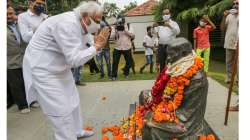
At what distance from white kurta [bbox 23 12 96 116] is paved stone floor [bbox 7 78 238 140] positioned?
46.1 inches

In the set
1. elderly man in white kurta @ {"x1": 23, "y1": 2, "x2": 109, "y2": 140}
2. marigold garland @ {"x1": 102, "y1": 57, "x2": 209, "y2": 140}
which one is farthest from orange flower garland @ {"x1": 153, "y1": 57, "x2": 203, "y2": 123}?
elderly man in white kurta @ {"x1": 23, "y1": 2, "x2": 109, "y2": 140}

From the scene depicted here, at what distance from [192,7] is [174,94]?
14732 millimetres

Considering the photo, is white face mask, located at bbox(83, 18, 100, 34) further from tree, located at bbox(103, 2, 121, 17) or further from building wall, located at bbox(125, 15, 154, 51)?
building wall, located at bbox(125, 15, 154, 51)

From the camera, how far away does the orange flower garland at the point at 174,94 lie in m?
3.97

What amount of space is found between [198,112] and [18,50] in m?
4.16

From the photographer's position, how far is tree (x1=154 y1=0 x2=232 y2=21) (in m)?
15.0

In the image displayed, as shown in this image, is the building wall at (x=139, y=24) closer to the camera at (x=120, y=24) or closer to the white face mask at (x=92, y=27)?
the camera at (x=120, y=24)

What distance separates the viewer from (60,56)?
443cm

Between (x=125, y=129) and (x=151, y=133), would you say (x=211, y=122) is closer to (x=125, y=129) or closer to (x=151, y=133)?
(x=125, y=129)

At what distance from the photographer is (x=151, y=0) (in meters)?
29.8

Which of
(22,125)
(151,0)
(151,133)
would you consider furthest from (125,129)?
(151,0)

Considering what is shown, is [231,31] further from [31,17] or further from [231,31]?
[31,17]

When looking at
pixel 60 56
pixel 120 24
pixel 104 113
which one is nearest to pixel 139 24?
pixel 120 24

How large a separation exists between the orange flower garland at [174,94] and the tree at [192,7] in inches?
433
